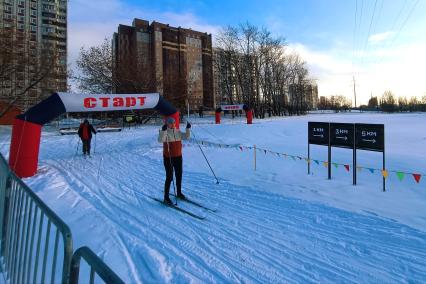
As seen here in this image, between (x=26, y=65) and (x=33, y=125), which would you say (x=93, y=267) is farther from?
(x=26, y=65)

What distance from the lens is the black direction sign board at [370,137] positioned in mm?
8055

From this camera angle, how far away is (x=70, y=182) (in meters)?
9.59

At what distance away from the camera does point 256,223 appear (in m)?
5.77

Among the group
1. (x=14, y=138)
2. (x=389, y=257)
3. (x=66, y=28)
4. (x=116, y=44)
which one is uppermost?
(x=66, y=28)

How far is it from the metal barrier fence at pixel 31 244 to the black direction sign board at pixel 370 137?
7.84 metres

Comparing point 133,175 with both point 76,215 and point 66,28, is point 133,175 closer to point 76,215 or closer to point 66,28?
point 76,215

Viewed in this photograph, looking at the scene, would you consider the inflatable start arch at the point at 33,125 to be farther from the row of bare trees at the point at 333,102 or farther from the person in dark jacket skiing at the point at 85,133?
the row of bare trees at the point at 333,102

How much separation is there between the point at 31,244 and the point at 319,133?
884 centimetres

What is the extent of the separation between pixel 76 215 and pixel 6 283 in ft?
10.2

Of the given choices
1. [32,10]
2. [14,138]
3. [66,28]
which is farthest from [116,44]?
[14,138]

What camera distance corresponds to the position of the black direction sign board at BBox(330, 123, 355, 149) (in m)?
8.82

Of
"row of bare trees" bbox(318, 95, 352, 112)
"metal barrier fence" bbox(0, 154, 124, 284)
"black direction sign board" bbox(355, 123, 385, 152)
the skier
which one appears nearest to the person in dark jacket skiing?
the skier

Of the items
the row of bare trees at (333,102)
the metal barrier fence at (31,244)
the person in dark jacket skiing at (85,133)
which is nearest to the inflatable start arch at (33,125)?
the person in dark jacket skiing at (85,133)

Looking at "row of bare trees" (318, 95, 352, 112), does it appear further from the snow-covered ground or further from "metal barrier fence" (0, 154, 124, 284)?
"metal barrier fence" (0, 154, 124, 284)
